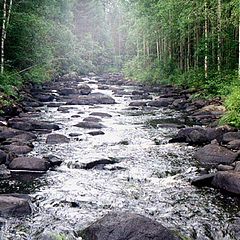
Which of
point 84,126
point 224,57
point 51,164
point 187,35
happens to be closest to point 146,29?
point 187,35

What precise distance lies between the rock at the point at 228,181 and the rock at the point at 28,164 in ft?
14.3

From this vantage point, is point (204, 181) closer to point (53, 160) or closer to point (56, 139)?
point (53, 160)

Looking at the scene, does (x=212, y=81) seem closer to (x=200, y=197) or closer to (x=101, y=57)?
(x=200, y=197)

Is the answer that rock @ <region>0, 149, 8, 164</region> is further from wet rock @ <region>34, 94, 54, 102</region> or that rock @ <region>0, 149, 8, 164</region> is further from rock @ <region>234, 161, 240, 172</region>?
wet rock @ <region>34, 94, 54, 102</region>

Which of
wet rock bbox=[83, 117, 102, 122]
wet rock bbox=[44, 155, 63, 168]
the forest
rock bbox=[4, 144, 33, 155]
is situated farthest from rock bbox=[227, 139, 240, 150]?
wet rock bbox=[83, 117, 102, 122]

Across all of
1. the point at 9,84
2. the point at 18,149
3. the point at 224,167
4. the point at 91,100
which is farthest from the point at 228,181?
the point at 91,100

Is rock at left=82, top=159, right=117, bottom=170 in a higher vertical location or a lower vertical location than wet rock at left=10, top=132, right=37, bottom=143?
lower

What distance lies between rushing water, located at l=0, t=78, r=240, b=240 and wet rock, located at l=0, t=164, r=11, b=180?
0.26 m

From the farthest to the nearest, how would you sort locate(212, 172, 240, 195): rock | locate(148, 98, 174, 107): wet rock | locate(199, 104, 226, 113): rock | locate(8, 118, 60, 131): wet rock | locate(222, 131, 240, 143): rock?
locate(148, 98, 174, 107): wet rock
locate(199, 104, 226, 113): rock
locate(8, 118, 60, 131): wet rock
locate(222, 131, 240, 143): rock
locate(212, 172, 240, 195): rock

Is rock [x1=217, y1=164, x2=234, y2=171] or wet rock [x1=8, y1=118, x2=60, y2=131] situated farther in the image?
wet rock [x1=8, y1=118, x2=60, y2=131]

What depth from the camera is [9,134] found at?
556 inches

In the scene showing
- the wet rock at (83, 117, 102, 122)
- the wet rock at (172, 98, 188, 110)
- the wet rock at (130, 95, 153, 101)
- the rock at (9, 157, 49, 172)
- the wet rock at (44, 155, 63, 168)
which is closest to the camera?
the rock at (9, 157, 49, 172)

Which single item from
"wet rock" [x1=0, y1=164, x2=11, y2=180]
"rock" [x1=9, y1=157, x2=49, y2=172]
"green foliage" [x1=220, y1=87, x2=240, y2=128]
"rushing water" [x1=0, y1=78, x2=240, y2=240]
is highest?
"green foliage" [x1=220, y1=87, x2=240, y2=128]

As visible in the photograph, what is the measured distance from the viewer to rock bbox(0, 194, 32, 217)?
296 inches
